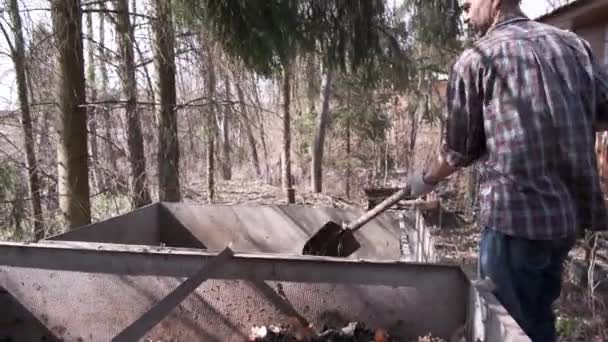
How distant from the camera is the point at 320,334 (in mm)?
1832

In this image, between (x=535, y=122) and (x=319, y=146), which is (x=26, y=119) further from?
(x=319, y=146)

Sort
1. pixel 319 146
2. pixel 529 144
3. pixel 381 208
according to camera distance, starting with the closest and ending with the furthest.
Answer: pixel 529 144 < pixel 381 208 < pixel 319 146

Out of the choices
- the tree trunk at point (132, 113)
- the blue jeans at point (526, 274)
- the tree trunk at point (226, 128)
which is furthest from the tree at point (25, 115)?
the blue jeans at point (526, 274)

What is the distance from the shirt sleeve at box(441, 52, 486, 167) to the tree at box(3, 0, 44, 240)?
358 cm

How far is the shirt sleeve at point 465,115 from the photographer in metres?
1.81

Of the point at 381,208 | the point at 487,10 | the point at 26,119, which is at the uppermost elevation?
the point at 487,10

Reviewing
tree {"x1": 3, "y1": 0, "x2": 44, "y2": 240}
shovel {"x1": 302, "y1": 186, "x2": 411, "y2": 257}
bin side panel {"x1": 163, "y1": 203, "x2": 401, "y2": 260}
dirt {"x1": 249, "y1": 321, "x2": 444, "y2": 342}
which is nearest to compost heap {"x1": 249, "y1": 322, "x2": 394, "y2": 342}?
dirt {"x1": 249, "y1": 321, "x2": 444, "y2": 342}

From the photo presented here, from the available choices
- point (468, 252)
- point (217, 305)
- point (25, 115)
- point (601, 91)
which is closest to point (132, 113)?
point (25, 115)

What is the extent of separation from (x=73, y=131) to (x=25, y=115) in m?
1.25

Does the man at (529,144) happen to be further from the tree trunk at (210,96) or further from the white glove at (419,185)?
the tree trunk at (210,96)

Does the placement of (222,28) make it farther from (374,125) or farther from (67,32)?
(374,125)

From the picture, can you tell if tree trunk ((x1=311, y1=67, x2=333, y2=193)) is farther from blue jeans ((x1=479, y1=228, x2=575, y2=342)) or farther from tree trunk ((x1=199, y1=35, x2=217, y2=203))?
blue jeans ((x1=479, y1=228, x2=575, y2=342))

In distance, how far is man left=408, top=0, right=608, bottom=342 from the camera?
1699 millimetres

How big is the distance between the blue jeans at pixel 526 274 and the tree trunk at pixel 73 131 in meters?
3.30
